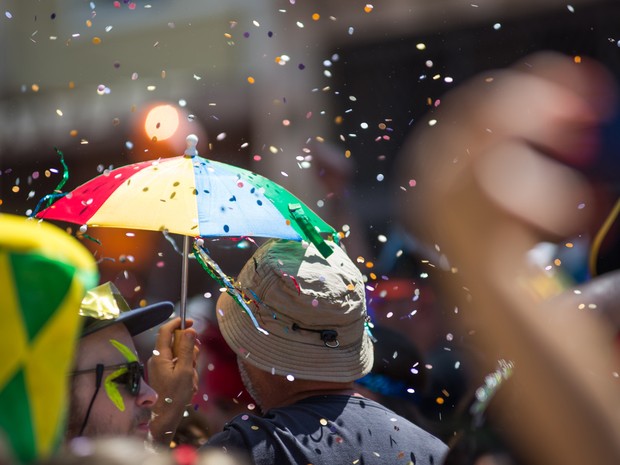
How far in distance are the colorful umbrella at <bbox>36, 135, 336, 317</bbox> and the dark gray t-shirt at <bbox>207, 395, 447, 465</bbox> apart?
1.53 ft

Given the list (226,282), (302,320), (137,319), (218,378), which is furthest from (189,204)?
(218,378)

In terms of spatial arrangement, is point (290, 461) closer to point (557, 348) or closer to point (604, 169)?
point (604, 169)

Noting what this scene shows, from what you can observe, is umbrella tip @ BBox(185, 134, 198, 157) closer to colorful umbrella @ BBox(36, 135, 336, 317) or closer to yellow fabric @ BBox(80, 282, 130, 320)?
colorful umbrella @ BBox(36, 135, 336, 317)

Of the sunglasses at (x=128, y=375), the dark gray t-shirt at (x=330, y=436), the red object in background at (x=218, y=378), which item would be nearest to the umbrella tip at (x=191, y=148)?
the sunglasses at (x=128, y=375)

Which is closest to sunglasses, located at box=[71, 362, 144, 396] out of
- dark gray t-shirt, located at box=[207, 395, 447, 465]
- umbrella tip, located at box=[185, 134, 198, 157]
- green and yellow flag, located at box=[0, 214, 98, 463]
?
dark gray t-shirt, located at box=[207, 395, 447, 465]

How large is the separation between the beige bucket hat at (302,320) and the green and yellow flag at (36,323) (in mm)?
1382

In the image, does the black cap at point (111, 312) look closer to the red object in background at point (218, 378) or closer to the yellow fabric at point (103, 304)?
the yellow fabric at point (103, 304)

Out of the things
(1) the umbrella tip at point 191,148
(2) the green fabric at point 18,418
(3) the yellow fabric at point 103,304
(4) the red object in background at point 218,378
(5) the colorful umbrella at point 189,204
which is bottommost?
(4) the red object in background at point 218,378

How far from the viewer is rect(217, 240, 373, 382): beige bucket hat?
8.98ft

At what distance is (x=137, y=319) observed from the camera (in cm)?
282

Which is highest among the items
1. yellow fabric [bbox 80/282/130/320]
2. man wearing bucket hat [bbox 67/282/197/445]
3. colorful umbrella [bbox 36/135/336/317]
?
colorful umbrella [bbox 36/135/336/317]

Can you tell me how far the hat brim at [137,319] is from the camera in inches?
105

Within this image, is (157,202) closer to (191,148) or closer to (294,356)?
(191,148)

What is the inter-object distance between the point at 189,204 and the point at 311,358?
0.58m
